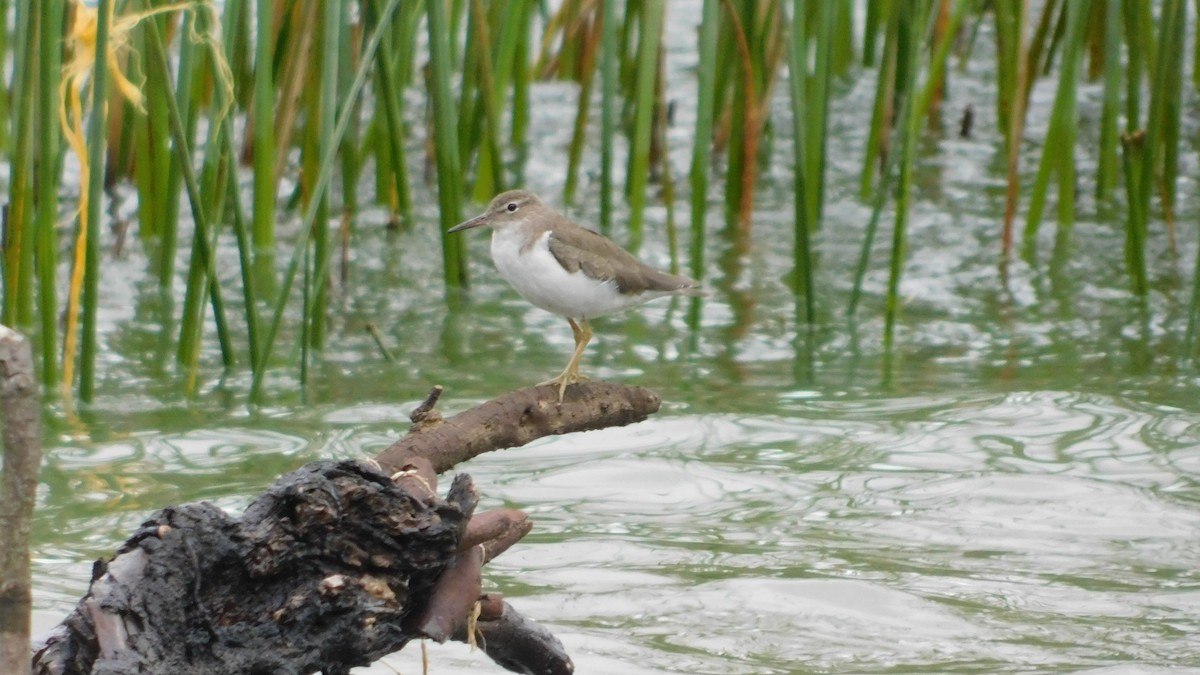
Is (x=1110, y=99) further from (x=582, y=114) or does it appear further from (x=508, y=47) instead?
(x=508, y=47)

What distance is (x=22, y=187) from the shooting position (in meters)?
4.66

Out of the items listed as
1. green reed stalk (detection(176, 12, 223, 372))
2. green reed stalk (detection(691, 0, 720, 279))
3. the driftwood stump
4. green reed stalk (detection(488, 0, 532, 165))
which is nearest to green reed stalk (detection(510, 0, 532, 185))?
green reed stalk (detection(488, 0, 532, 165))

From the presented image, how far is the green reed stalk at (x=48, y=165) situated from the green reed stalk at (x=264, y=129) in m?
0.83

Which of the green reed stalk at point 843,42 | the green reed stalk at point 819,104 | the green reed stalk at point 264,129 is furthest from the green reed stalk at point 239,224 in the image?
the green reed stalk at point 843,42

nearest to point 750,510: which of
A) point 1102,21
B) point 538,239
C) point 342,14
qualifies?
point 538,239

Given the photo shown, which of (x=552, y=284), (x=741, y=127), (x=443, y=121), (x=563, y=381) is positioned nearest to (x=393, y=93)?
(x=443, y=121)

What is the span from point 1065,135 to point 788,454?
2318 millimetres

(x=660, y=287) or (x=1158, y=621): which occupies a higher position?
(x=660, y=287)

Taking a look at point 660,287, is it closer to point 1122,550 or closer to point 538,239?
point 538,239

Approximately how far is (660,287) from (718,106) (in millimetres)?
3625

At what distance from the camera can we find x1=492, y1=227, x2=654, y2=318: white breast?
4277mm

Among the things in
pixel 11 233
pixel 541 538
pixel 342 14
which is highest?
pixel 342 14

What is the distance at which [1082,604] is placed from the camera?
3930mm

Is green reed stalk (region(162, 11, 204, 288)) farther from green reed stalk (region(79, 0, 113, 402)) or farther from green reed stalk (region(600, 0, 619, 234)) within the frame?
green reed stalk (region(600, 0, 619, 234))
